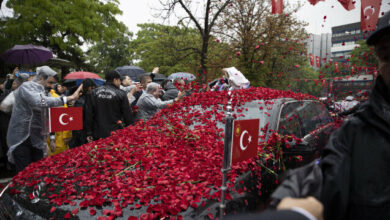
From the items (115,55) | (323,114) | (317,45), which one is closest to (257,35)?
(323,114)

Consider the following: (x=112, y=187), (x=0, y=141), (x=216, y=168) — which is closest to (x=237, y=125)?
(x=216, y=168)

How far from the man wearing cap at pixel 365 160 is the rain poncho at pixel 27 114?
4.15 meters

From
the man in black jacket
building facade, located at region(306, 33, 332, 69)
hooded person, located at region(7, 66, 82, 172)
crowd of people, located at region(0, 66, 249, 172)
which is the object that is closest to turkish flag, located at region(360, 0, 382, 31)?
crowd of people, located at region(0, 66, 249, 172)

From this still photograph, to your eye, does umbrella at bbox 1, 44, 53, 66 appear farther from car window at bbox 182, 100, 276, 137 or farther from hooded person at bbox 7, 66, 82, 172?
car window at bbox 182, 100, 276, 137

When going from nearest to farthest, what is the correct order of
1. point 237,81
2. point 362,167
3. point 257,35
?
point 362,167 → point 237,81 → point 257,35

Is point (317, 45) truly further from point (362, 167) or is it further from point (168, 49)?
point (362, 167)

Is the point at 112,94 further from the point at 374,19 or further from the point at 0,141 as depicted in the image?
the point at 374,19

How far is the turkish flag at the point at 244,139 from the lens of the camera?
2002 mm

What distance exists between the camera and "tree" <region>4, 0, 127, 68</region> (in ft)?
42.2

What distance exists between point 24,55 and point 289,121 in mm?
10917

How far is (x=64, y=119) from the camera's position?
367 centimetres

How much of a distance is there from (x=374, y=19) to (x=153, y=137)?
132 inches

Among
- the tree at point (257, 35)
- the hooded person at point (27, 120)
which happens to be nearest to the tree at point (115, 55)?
the tree at point (257, 35)

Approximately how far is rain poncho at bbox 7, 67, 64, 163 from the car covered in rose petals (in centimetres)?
124
